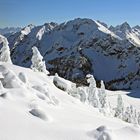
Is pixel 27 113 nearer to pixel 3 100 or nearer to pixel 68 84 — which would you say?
pixel 3 100

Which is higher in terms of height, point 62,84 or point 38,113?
point 62,84

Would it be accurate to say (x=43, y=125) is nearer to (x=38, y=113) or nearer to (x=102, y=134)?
(x=38, y=113)

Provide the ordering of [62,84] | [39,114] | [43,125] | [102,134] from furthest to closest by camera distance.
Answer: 1. [62,84]
2. [39,114]
3. [43,125]
4. [102,134]

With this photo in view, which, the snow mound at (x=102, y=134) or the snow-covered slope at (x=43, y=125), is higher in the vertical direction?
the snow-covered slope at (x=43, y=125)

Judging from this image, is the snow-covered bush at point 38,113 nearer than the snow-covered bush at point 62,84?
Yes

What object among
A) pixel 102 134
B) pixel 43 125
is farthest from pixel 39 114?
pixel 102 134

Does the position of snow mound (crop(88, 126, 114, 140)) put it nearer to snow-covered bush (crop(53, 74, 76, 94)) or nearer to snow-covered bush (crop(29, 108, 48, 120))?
snow-covered bush (crop(29, 108, 48, 120))

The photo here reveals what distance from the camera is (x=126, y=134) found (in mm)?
15047

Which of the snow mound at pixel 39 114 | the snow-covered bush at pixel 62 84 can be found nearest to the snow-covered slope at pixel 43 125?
the snow mound at pixel 39 114

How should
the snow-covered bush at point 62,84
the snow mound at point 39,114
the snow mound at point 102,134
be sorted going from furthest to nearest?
the snow-covered bush at point 62,84
the snow mound at point 39,114
the snow mound at point 102,134

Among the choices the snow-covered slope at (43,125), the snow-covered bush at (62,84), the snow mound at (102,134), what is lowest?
the snow mound at (102,134)

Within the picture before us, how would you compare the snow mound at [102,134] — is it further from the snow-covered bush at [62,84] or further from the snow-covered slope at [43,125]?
→ the snow-covered bush at [62,84]

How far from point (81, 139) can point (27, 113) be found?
3.10 m

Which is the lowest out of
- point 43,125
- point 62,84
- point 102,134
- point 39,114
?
point 102,134
